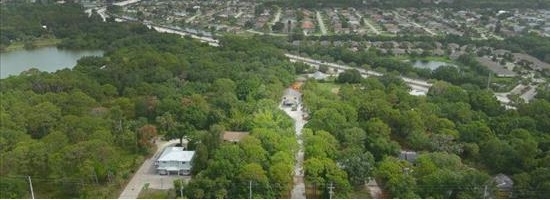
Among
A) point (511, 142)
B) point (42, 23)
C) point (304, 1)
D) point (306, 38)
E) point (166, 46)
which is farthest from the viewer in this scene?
point (304, 1)

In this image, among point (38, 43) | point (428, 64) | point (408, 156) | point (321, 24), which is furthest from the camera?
point (321, 24)

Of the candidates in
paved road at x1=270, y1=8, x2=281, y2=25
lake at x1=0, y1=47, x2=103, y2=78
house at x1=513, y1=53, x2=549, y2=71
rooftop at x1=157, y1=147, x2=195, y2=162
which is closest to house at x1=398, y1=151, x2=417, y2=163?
rooftop at x1=157, y1=147, x2=195, y2=162

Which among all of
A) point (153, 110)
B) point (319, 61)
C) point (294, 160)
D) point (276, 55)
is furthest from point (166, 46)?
point (294, 160)

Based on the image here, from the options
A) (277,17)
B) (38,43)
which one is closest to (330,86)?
(38,43)

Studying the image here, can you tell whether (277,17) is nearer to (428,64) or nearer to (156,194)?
(428,64)

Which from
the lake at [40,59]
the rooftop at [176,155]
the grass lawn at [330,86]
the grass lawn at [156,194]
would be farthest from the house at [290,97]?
the lake at [40,59]

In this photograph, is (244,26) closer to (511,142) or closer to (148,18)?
(148,18)

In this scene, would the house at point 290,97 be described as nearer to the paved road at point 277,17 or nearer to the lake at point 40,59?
the lake at point 40,59
